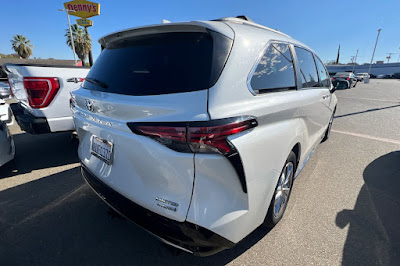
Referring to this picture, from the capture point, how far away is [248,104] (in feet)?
4.81

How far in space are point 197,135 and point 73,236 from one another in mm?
1777

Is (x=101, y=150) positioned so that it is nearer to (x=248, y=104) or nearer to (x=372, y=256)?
(x=248, y=104)

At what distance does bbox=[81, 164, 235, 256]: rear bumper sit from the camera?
134cm

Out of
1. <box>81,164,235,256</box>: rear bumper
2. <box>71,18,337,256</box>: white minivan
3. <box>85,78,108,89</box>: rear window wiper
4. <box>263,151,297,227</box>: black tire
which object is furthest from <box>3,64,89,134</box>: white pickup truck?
<box>263,151,297,227</box>: black tire

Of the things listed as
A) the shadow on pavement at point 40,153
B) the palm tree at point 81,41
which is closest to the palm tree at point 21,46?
the palm tree at point 81,41

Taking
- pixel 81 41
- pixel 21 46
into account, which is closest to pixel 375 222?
pixel 81 41

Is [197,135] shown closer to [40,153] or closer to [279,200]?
[279,200]

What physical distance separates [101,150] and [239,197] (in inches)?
45.3

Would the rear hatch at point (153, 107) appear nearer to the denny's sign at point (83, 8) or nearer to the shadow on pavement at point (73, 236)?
the shadow on pavement at point (73, 236)

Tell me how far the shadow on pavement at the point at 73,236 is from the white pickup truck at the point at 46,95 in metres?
1.01

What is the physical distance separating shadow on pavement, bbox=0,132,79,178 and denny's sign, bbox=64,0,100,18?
21098 millimetres

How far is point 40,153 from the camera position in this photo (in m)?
4.01

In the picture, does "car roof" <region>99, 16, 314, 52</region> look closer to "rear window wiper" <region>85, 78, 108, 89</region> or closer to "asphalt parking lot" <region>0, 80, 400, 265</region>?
"rear window wiper" <region>85, 78, 108, 89</region>

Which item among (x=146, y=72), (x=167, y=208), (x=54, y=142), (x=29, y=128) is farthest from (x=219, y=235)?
(x=54, y=142)
